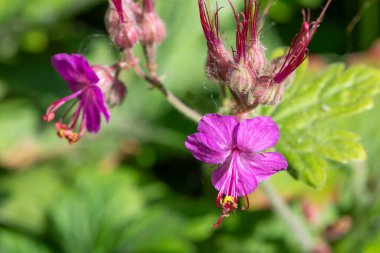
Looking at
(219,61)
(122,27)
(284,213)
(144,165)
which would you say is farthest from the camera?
(144,165)

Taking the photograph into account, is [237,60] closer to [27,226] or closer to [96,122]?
[96,122]

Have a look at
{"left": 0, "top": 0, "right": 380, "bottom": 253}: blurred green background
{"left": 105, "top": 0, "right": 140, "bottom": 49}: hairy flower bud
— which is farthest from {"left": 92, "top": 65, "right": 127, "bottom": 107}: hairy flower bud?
{"left": 0, "top": 0, "right": 380, "bottom": 253}: blurred green background

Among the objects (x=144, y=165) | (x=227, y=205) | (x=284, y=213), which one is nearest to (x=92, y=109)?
(x=227, y=205)

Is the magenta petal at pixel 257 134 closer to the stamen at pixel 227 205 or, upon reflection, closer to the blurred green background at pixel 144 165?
the stamen at pixel 227 205

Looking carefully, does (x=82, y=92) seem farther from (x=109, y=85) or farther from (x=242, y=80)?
(x=242, y=80)

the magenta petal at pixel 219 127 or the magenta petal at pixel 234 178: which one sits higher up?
the magenta petal at pixel 219 127

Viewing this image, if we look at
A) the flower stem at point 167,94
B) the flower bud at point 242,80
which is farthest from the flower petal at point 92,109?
the flower bud at point 242,80
